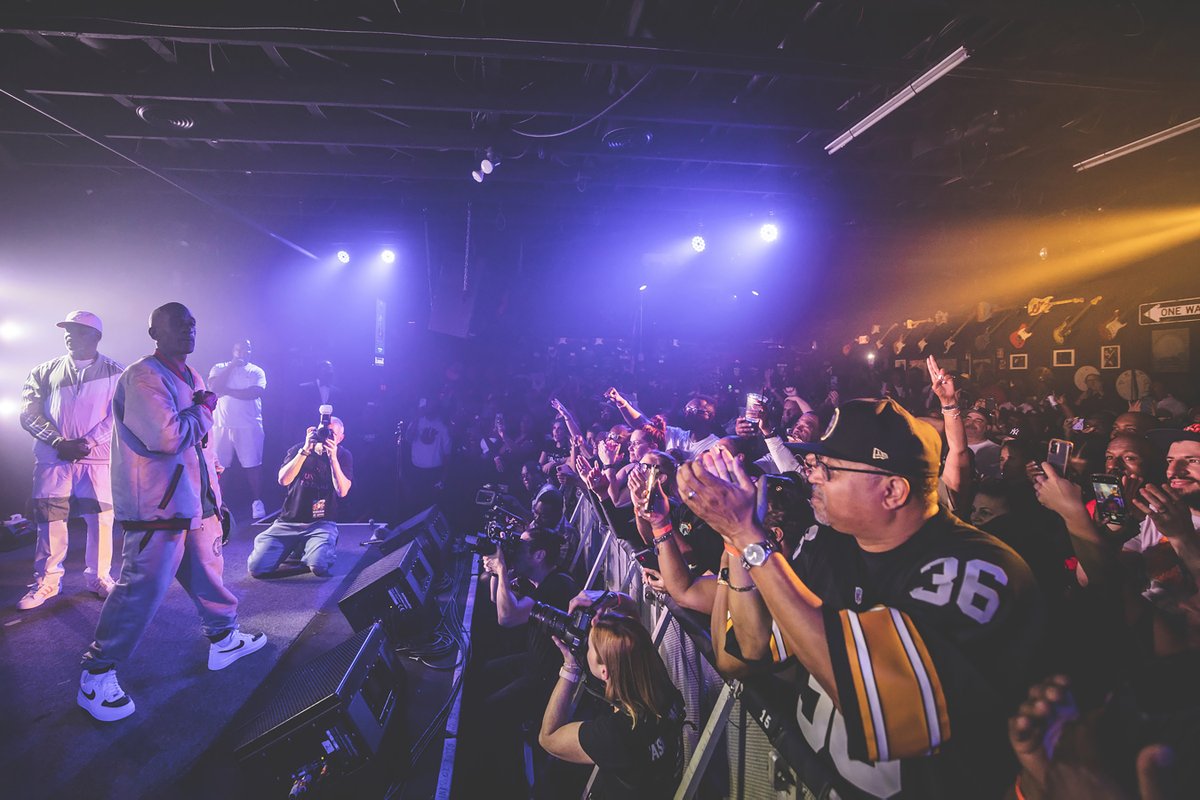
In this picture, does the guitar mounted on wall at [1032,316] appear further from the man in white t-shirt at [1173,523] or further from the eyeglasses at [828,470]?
the eyeglasses at [828,470]

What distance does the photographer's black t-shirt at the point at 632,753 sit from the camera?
71.3 inches

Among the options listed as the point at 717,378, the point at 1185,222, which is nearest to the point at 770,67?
the point at 1185,222

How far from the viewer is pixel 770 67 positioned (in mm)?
3855

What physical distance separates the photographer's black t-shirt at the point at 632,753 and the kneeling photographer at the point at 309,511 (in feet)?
14.6

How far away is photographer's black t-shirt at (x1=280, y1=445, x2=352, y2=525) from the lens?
207 inches

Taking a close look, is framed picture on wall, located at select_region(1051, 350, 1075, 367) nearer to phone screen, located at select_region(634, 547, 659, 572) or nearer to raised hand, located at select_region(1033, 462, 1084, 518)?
raised hand, located at select_region(1033, 462, 1084, 518)

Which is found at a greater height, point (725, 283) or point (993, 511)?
point (725, 283)

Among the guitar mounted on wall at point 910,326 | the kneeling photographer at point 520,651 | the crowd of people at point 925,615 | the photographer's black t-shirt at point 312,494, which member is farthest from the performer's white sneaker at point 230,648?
the guitar mounted on wall at point 910,326

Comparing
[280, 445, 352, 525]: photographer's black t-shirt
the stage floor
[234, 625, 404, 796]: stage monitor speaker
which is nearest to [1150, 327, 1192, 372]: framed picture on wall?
the stage floor

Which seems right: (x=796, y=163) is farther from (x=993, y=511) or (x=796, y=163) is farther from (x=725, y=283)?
(x=725, y=283)

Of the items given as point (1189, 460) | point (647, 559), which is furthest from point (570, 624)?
point (1189, 460)

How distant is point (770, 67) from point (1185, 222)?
866 cm

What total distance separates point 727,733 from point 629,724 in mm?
379

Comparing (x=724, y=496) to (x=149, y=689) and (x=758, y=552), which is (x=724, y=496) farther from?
(x=149, y=689)
